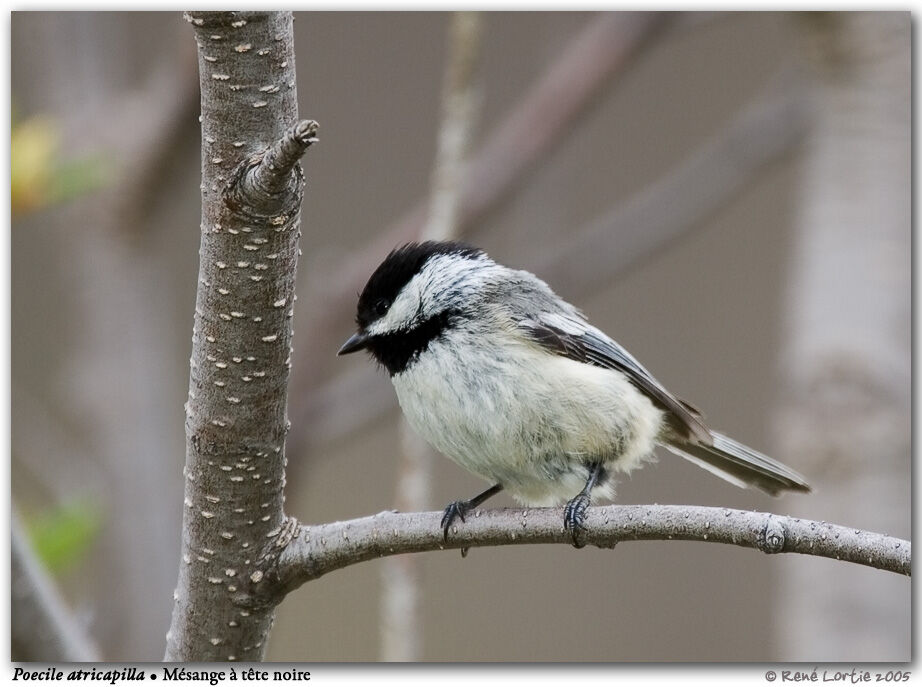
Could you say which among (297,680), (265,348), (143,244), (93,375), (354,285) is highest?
(143,244)

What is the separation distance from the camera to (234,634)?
1207 millimetres

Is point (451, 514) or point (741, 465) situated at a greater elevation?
point (741, 465)

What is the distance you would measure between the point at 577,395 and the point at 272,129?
0.70m

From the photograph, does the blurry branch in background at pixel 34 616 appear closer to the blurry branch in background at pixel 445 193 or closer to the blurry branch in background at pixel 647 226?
the blurry branch in background at pixel 445 193

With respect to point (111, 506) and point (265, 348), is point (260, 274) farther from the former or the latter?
point (111, 506)

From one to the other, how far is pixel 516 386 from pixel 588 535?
15.4 inches

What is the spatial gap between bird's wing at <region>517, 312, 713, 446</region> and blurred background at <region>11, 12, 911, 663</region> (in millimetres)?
237

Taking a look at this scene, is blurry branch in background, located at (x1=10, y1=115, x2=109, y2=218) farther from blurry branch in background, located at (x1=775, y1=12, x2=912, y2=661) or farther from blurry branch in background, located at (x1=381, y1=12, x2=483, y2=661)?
blurry branch in background, located at (x1=775, y1=12, x2=912, y2=661)

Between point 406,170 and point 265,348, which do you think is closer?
point 265,348

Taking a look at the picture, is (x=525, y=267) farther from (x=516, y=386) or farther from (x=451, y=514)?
(x=451, y=514)

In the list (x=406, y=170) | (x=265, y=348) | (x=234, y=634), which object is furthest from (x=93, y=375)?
(x=265, y=348)

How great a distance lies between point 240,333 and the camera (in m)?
1.04

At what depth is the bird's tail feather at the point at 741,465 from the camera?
1.64 m

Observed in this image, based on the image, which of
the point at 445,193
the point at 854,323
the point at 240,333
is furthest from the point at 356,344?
the point at 854,323
